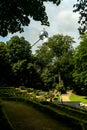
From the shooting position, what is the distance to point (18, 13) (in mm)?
16266

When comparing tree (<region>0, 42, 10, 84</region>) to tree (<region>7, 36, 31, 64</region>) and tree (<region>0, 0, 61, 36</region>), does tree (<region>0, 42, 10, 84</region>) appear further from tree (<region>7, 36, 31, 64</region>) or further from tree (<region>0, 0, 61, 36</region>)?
tree (<region>0, 0, 61, 36</region>)

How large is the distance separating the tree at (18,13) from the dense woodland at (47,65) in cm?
5907

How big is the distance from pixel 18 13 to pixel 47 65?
79.7 metres

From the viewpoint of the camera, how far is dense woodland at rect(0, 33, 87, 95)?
262ft

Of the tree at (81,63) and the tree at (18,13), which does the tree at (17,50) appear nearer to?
the tree at (81,63)

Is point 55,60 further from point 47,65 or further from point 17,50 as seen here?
point 17,50

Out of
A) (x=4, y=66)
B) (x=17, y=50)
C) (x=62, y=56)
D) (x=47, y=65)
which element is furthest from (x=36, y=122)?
(x=62, y=56)

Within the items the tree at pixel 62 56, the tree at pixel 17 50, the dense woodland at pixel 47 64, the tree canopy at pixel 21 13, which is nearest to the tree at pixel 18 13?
the tree canopy at pixel 21 13

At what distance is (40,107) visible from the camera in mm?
32938

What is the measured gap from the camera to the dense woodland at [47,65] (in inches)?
3147

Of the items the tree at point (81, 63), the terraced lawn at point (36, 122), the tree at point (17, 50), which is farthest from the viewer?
the tree at point (17, 50)

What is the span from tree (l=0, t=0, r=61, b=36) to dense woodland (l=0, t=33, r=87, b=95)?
59.1m

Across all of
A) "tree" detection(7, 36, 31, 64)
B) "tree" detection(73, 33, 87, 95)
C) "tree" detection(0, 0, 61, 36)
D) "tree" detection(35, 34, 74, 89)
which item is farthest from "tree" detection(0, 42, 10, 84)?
"tree" detection(0, 0, 61, 36)

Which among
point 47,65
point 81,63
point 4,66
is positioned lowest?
point 4,66
